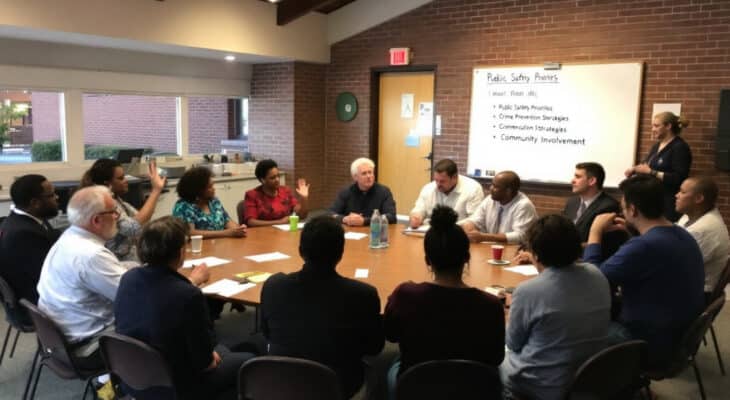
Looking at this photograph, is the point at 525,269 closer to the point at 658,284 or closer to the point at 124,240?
the point at 658,284

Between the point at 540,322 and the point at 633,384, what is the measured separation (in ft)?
1.86

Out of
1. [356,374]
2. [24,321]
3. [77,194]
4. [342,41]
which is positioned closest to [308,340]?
[356,374]

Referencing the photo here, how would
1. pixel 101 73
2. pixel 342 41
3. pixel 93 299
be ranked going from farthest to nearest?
pixel 342 41 < pixel 101 73 < pixel 93 299

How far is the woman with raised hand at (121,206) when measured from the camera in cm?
361

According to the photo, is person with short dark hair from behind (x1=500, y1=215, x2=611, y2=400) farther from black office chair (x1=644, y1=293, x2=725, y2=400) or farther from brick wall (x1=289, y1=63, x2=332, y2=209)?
brick wall (x1=289, y1=63, x2=332, y2=209)

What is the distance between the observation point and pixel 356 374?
93.0 inches

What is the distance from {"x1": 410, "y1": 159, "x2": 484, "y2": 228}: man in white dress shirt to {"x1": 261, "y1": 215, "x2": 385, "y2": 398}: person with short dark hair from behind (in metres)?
2.48

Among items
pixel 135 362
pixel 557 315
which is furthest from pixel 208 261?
pixel 557 315

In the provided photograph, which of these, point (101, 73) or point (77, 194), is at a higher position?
point (101, 73)

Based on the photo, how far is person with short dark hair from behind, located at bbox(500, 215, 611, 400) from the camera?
2229 millimetres

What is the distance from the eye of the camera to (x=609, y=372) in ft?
7.25

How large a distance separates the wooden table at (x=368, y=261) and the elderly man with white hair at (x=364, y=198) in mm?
538

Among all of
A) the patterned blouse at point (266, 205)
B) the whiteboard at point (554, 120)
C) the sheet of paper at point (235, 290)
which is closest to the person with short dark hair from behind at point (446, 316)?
the sheet of paper at point (235, 290)

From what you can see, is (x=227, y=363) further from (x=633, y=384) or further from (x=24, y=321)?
(x=633, y=384)
